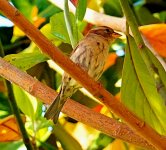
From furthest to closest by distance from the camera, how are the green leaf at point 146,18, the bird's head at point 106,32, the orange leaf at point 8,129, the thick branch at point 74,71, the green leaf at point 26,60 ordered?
the green leaf at point 146,18 < the orange leaf at point 8,129 < the bird's head at point 106,32 < the green leaf at point 26,60 < the thick branch at point 74,71

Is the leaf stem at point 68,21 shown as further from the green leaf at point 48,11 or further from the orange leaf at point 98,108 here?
the green leaf at point 48,11

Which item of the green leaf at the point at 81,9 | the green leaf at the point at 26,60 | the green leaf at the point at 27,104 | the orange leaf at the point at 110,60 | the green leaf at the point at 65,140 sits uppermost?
the green leaf at the point at 81,9

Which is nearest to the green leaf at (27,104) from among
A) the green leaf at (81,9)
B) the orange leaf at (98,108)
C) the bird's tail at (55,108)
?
the orange leaf at (98,108)

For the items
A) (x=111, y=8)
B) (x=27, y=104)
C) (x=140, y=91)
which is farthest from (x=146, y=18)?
(x=140, y=91)

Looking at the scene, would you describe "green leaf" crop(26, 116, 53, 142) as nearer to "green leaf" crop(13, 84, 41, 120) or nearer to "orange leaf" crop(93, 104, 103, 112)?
"green leaf" crop(13, 84, 41, 120)

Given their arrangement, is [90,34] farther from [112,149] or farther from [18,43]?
[18,43]

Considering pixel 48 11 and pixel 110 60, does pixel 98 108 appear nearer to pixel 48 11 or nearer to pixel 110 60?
pixel 110 60

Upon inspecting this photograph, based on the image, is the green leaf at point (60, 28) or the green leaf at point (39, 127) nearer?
the green leaf at point (60, 28)
